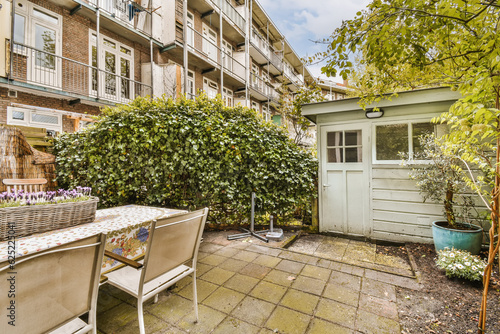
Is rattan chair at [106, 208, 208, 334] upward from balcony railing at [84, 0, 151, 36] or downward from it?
downward

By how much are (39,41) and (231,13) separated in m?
9.48

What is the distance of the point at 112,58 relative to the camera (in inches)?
344

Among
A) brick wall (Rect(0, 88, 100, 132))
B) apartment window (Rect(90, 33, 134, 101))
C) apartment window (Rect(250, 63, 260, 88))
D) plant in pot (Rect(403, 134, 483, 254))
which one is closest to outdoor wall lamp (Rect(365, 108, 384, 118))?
plant in pot (Rect(403, 134, 483, 254))

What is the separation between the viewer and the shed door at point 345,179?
4230 millimetres

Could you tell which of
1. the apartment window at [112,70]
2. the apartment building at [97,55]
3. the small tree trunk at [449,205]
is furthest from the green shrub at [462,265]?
the apartment window at [112,70]

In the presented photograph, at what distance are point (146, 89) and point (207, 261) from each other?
859 centimetres

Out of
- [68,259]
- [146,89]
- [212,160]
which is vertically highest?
[146,89]

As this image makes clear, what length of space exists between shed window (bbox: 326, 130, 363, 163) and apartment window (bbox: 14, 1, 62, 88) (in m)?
7.77

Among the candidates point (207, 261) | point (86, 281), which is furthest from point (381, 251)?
point (86, 281)

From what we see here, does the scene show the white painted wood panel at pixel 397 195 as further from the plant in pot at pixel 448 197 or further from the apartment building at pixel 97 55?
the apartment building at pixel 97 55

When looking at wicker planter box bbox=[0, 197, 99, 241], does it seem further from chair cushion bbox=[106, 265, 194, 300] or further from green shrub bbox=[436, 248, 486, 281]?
green shrub bbox=[436, 248, 486, 281]

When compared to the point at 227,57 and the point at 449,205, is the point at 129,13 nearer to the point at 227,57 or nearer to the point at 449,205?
the point at 227,57

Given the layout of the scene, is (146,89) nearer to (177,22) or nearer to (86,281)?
(177,22)

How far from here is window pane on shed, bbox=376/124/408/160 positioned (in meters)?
3.97
